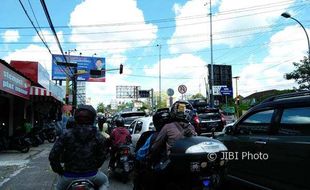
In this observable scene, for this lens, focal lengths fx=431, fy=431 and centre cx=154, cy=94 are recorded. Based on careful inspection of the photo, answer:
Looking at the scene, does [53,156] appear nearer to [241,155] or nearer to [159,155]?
[159,155]

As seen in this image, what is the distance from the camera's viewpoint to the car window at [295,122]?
598 cm

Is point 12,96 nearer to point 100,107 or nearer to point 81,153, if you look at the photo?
point 81,153

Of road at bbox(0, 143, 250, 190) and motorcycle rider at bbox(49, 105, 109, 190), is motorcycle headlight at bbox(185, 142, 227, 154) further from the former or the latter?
road at bbox(0, 143, 250, 190)

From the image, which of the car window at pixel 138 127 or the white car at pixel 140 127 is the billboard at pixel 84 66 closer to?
the white car at pixel 140 127

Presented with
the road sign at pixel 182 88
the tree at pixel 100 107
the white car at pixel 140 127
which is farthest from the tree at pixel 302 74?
the tree at pixel 100 107

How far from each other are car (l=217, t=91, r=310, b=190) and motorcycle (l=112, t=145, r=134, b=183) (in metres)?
2.79

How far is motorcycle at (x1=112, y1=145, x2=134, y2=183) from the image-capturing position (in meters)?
9.73

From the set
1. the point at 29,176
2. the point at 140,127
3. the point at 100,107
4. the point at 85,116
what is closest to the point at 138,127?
the point at 140,127

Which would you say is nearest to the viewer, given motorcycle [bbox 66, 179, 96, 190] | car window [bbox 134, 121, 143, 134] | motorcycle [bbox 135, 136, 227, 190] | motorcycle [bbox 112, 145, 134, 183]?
motorcycle [bbox 66, 179, 96, 190]

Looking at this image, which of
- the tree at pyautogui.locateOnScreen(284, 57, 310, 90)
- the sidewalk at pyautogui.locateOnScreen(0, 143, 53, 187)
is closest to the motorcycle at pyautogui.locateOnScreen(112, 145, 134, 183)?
the sidewalk at pyautogui.locateOnScreen(0, 143, 53, 187)

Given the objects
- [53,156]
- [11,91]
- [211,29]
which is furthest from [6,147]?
[211,29]

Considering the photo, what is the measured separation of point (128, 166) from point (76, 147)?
5289mm

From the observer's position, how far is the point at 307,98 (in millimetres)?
6035

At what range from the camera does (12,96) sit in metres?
22.7
